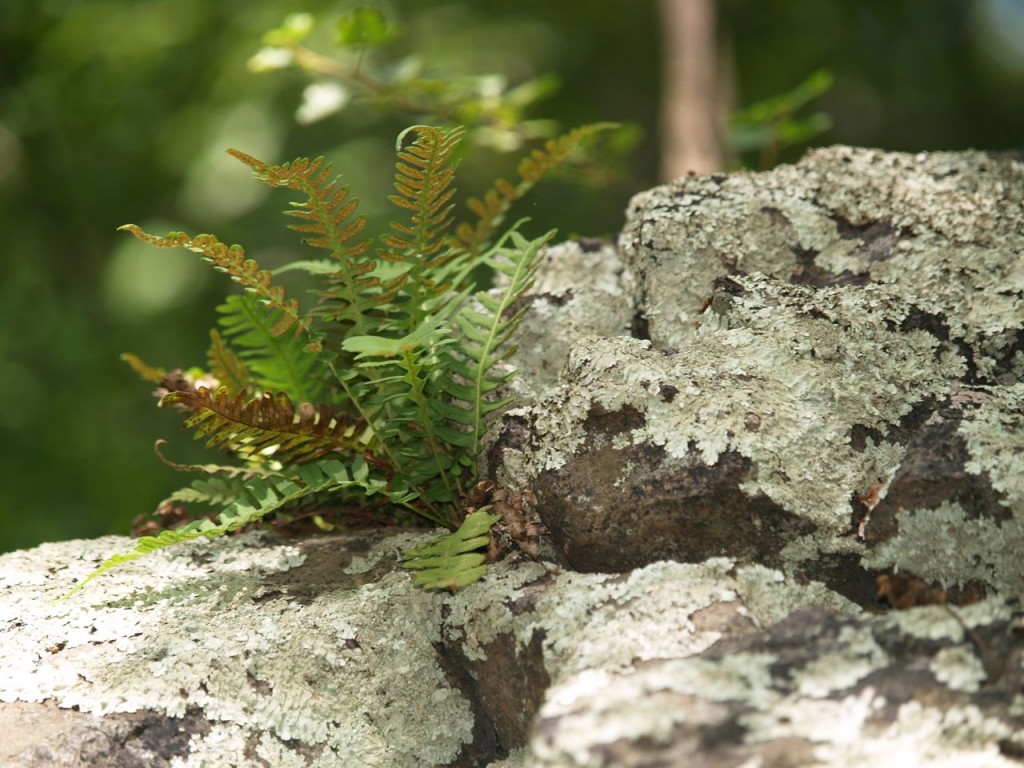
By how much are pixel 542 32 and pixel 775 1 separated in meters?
2.18

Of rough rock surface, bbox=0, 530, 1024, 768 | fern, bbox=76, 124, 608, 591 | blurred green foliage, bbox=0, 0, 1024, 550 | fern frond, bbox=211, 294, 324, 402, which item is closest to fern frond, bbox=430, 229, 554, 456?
fern, bbox=76, 124, 608, 591

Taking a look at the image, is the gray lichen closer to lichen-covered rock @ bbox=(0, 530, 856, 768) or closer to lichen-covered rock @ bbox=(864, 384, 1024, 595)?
lichen-covered rock @ bbox=(0, 530, 856, 768)

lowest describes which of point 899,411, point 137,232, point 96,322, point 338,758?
point 338,758

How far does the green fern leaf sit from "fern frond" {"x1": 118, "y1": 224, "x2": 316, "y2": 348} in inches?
19.2

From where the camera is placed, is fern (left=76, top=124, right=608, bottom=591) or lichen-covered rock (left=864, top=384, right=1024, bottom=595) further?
fern (left=76, top=124, right=608, bottom=591)

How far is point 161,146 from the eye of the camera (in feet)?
18.5

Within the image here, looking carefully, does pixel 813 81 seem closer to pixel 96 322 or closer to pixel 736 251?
pixel 736 251

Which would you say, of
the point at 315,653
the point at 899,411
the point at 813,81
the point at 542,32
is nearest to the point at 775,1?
the point at 542,32

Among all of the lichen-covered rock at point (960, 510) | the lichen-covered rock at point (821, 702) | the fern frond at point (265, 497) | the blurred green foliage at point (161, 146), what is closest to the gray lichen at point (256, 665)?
the fern frond at point (265, 497)

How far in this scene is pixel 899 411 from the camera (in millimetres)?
1644

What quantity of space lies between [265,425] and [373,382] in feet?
0.76

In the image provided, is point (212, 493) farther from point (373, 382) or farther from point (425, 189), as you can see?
point (425, 189)

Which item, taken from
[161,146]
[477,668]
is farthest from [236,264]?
[161,146]

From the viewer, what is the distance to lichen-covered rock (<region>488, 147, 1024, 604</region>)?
152cm
